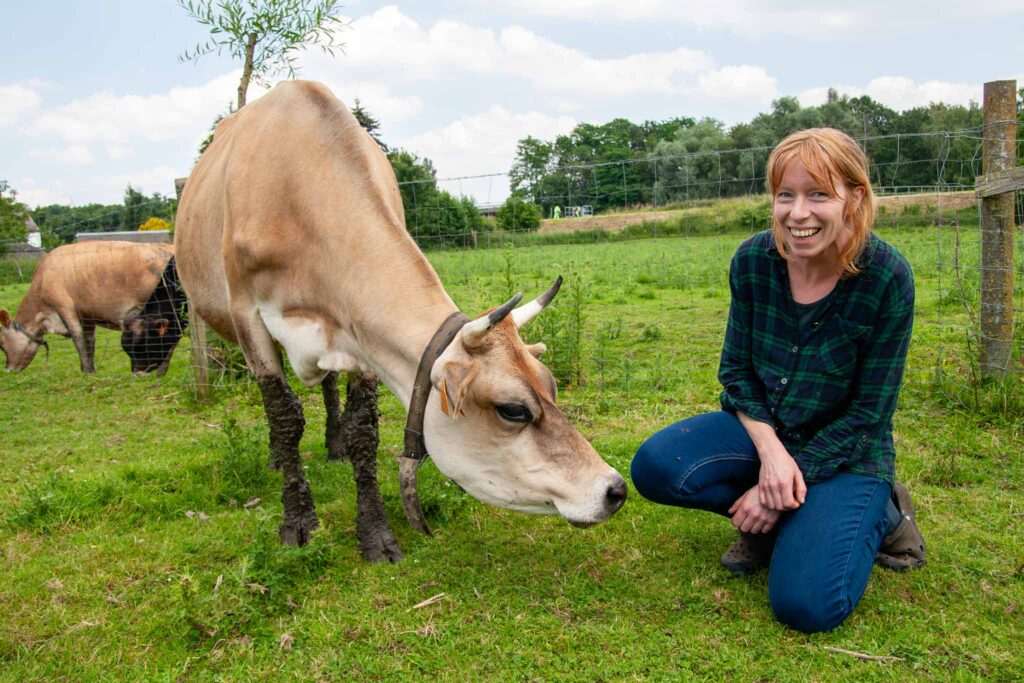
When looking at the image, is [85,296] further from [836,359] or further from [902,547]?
[902,547]

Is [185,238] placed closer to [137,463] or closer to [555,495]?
[137,463]

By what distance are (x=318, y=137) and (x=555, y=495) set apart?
2.15 metres

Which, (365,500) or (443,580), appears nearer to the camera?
(443,580)

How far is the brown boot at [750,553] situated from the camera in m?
3.33

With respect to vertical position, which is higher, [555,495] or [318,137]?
[318,137]

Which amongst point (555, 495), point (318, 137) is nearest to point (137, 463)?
point (318, 137)

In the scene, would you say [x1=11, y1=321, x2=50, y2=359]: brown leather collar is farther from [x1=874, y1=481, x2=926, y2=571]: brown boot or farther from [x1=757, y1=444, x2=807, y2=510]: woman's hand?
[x1=874, y1=481, x2=926, y2=571]: brown boot

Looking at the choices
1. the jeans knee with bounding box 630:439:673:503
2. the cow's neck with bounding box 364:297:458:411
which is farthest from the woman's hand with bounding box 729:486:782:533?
the cow's neck with bounding box 364:297:458:411

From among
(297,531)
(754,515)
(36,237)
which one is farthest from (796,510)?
(36,237)

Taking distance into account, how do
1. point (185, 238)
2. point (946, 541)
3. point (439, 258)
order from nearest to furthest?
point (946, 541)
point (185, 238)
point (439, 258)

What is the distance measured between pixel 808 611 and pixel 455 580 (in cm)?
148

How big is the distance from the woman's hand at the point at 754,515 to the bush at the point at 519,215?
5.33m

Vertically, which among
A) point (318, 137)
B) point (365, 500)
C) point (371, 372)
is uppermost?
point (318, 137)

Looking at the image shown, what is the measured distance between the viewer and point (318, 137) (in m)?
3.75
